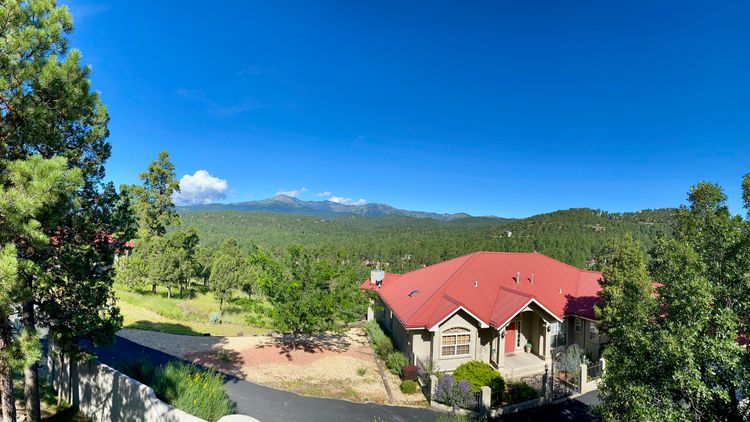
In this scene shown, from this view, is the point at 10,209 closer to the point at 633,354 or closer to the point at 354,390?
the point at 633,354

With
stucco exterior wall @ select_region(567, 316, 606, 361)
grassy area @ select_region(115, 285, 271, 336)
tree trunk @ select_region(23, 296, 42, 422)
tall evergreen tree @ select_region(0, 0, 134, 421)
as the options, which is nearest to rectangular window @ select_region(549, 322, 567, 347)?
stucco exterior wall @ select_region(567, 316, 606, 361)

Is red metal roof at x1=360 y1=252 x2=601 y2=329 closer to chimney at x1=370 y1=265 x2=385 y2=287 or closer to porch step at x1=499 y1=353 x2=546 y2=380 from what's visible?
chimney at x1=370 y1=265 x2=385 y2=287

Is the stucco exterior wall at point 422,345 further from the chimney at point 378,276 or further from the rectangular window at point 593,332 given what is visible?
the chimney at point 378,276

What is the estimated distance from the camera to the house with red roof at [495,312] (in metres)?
18.9

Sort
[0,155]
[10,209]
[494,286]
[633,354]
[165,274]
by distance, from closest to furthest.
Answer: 1. [10,209]
2. [0,155]
3. [633,354]
4. [494,286]
5. [165,274]

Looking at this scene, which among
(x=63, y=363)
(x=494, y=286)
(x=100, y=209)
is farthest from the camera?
(x=494, y=286)

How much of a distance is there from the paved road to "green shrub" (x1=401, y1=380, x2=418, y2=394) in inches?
52.4

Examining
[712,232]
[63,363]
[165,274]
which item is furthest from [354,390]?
[165,274]

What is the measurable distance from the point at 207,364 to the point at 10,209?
13972 mm

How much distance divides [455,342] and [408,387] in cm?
453

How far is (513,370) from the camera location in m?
19.0

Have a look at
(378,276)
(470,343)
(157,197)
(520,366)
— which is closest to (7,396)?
(470,343)

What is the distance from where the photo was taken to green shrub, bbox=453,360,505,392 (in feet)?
50.6

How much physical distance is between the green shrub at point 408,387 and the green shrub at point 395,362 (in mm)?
1831
